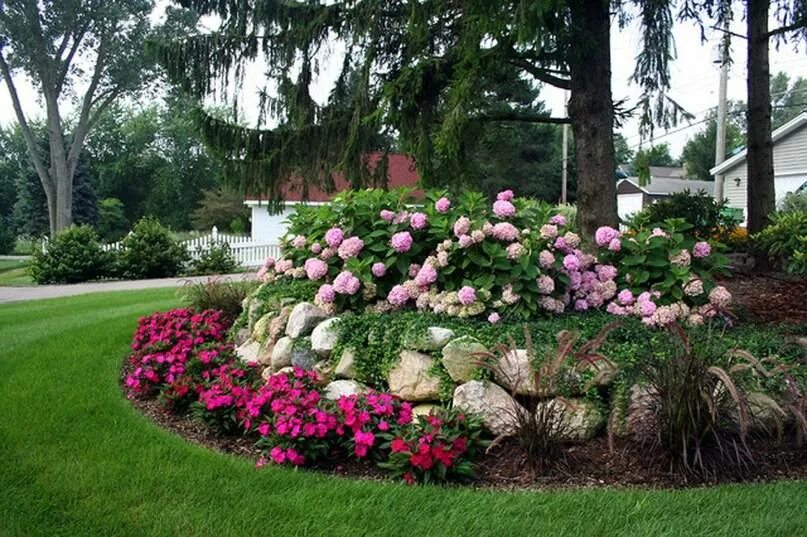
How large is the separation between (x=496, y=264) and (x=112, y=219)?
117 ft

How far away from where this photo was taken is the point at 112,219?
35.2m

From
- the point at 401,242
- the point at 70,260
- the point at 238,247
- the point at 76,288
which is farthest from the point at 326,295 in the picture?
the point at 238,247

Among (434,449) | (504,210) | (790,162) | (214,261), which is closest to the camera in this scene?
(434,449)

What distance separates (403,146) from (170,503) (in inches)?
180

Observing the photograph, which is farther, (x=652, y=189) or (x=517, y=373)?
(x=652, y=189)

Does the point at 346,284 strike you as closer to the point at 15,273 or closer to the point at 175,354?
the point at 175,354

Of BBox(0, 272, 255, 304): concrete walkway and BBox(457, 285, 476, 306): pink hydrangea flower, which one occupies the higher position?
BBox(457, 285, 476, 306): pink hydrangea flower

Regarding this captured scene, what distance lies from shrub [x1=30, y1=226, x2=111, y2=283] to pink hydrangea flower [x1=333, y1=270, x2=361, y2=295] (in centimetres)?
1195

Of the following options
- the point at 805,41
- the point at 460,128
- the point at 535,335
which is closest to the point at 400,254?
the point at 535,335

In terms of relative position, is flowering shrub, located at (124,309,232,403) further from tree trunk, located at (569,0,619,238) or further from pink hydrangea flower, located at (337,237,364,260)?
tree trunk, located at (569,0,619,238)

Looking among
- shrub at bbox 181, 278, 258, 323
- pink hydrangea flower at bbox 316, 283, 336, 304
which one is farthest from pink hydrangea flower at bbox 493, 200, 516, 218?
shrub at bbox 181, 278, 258, 323

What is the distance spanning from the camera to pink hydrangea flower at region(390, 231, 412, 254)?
424 centimetres

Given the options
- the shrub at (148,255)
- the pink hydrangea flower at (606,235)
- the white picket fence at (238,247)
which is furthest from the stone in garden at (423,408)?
the white picket fence at (238,247)

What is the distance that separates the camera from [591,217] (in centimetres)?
565
